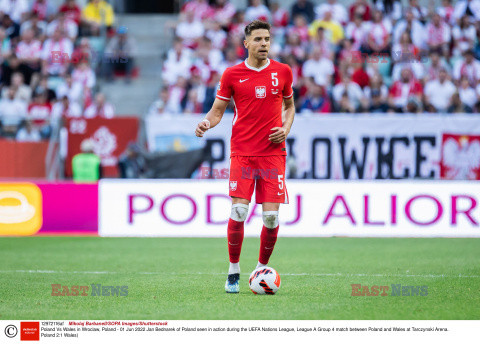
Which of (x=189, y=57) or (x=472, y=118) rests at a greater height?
(x=189, y=57)

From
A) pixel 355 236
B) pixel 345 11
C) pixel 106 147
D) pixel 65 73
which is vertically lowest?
pixel 355 236

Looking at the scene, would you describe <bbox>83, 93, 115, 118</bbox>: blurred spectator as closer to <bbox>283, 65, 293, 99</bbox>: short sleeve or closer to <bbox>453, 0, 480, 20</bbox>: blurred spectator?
<bbox>453, 0, 480, 20</bbox>: blurred spectator

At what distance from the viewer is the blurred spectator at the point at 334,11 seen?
1909 centimetres

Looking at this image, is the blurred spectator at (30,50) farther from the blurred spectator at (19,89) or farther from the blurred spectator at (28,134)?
the blurred spectator at (28,134)

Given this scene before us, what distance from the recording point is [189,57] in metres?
18.7

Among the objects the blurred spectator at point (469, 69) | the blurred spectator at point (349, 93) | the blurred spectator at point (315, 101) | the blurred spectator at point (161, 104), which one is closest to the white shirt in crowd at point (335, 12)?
the blurred spectator at point (349, 93)

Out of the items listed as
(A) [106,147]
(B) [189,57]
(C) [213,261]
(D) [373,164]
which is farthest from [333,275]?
(B) [189,57]

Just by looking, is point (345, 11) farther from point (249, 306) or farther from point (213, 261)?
point (249, 306)

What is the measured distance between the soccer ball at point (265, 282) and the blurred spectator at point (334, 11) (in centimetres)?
1235

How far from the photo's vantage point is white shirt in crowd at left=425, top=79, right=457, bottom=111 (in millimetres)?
16406

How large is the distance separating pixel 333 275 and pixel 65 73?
1159 centimetres

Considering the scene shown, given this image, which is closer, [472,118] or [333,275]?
[333,275]

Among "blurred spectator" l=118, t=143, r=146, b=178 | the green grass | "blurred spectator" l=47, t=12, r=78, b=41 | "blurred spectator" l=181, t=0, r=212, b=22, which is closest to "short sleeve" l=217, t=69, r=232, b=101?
the green grass

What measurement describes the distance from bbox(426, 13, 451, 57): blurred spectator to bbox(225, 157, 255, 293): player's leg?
11016 millimetres
